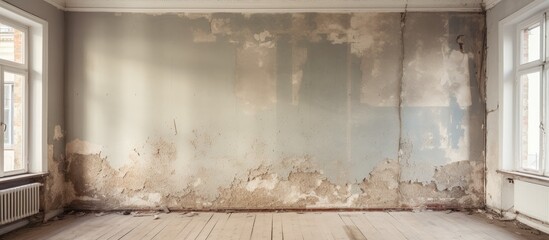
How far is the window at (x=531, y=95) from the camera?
4.32 metres

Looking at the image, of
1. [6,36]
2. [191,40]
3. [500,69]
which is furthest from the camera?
[191,40]

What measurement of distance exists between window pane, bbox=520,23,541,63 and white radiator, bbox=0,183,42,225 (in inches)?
246

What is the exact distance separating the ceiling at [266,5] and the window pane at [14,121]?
4.21ft

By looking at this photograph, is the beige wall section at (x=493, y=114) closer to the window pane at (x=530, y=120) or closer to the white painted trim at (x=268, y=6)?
the window pane at (x=530, y=120)

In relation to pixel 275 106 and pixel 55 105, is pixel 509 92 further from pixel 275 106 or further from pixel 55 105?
pixel 55 105

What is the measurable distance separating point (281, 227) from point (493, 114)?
128 inches

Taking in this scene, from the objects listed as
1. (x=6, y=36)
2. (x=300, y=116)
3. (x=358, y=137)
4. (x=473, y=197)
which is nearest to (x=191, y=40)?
(x=300, y=116)

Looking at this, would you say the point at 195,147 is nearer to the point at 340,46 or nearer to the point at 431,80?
the point at 340,46

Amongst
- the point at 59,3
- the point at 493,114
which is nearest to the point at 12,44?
the point at 59,3

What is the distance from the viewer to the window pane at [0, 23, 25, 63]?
14.6 ft

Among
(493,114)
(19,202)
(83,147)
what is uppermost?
(493,114)

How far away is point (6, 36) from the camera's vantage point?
4.50 m

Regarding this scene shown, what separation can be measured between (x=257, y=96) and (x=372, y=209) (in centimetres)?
224

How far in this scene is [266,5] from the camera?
17.1 ft
